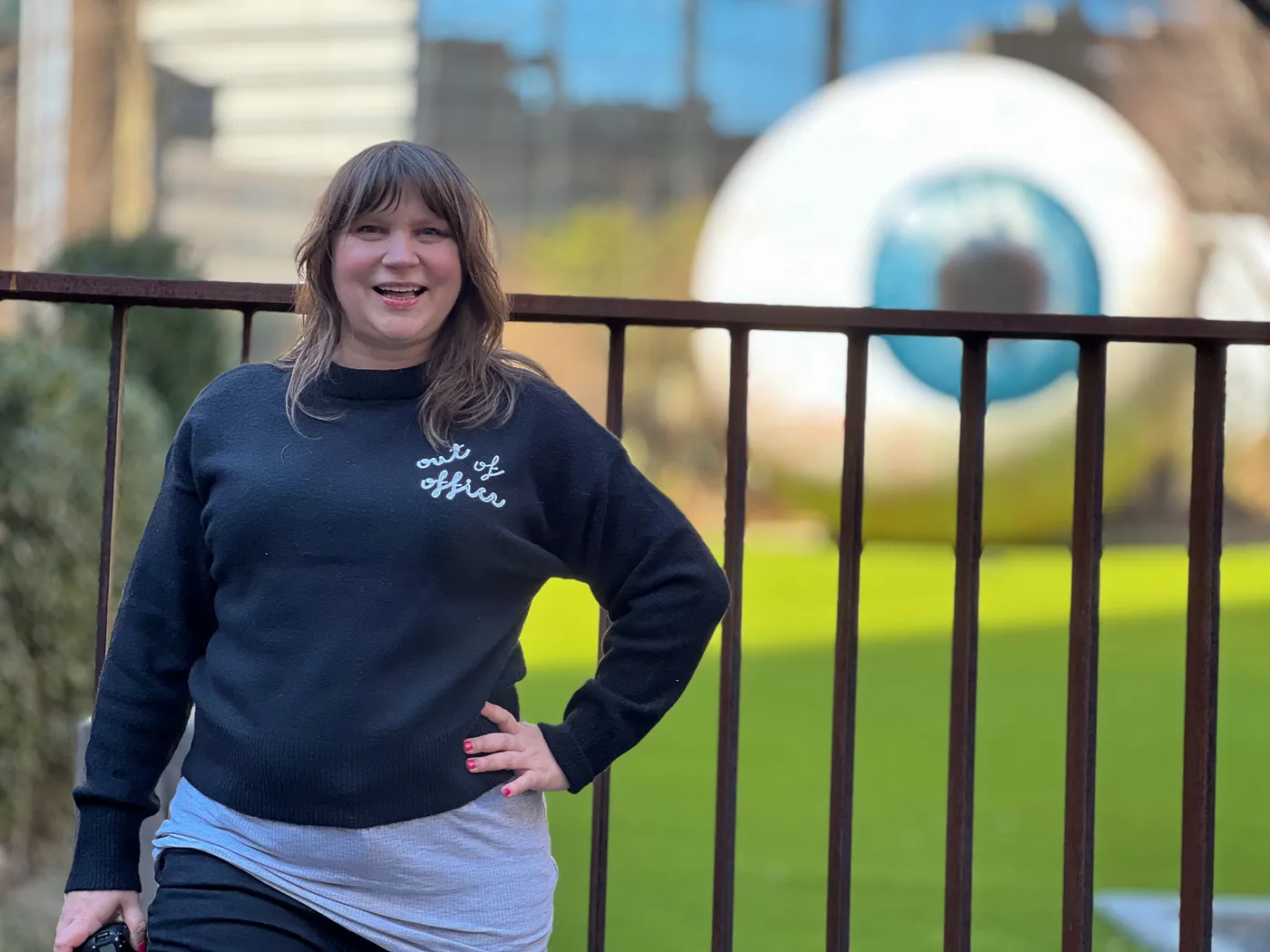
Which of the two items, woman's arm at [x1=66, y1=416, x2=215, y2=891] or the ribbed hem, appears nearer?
the ribbed hem

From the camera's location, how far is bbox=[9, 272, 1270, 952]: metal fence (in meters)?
1.98

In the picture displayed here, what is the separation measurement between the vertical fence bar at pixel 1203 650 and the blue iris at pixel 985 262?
22.4 ft

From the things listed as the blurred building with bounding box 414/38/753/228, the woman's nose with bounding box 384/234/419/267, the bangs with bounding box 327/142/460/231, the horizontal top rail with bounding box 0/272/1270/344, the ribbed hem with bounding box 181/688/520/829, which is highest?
the blurred building with bounding box 414/38/753/228

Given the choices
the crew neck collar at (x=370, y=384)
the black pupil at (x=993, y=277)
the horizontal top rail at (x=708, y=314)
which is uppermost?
the black pupil at (x=993, y=277)

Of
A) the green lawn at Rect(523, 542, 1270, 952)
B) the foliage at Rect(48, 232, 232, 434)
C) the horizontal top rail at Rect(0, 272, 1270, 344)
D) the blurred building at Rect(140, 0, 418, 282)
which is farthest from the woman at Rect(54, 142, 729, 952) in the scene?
the blurred building at Rect(140, 0, 418, 282)

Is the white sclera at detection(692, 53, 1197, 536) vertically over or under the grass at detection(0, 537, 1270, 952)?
over

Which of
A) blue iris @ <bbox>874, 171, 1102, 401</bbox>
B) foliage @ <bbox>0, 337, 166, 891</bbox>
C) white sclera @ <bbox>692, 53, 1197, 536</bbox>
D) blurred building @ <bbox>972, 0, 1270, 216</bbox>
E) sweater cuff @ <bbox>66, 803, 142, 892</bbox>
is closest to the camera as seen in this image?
sweater cuff @ <bbox>66, 803, 142, 892</bbox>

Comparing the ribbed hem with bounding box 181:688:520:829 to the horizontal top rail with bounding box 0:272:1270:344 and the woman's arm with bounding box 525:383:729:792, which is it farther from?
the horizontal top rail with bounding box 0:272:1270:344

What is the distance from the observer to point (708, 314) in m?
1.97

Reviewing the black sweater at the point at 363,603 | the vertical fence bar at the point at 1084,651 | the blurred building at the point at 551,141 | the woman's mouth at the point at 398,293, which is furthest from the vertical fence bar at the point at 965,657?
the blurred building at the point at 551,141

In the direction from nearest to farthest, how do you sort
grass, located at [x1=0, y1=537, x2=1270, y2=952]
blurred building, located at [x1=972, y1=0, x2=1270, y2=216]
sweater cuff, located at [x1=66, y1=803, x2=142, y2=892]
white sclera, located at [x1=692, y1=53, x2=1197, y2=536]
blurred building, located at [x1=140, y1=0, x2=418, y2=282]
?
sweater cuff, located at [x1=66, y1=803, x2=142, y2=892], grass, located at [x1=0, y1=537, x2=1270, y2=952], white sclera, located at [x1=692, y1=53, x2=1197, y2=536], blurred building, located at [x1=972, y1=0, x2=1270, y2=216], blurred building, located at [x1=140, y1=0, x2=418, y2=282]

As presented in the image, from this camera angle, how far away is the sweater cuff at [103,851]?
1.66 m

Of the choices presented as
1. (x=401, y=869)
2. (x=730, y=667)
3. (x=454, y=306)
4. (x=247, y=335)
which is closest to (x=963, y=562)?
(x=730, y=667)

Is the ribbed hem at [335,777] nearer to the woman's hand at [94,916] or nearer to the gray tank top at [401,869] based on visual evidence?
the gray tank top at [401,869]
